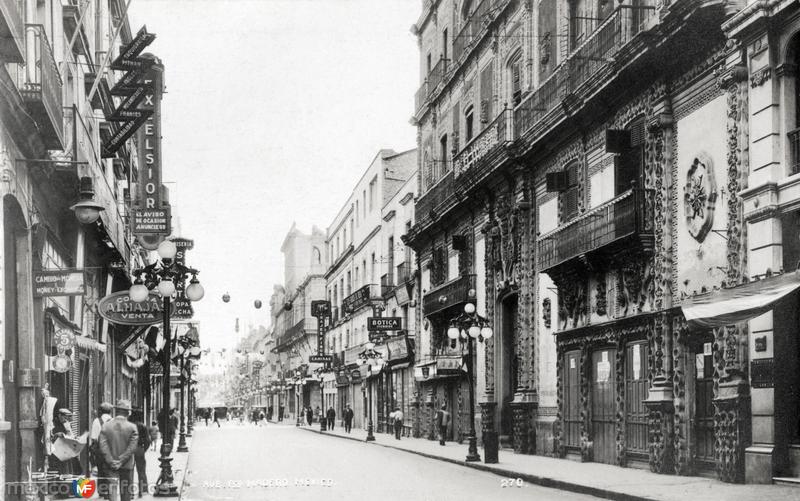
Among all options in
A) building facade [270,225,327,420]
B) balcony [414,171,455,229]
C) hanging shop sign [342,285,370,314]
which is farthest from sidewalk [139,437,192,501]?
building facade [270,225,327,420]

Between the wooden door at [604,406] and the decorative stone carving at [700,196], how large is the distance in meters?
4.80

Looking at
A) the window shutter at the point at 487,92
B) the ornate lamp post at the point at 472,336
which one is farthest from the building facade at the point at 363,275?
the ornate lamp post at the point at 472,336

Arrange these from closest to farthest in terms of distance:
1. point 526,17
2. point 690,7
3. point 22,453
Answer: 1. point 22,453
2. point 690,7
3. point 526,17

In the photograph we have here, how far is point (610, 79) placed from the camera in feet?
75.1

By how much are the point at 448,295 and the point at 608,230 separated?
15.0m

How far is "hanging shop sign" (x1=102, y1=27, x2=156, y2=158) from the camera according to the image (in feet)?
72.8

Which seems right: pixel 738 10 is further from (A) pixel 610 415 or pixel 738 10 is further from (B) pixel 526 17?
(B) pixel 526 17

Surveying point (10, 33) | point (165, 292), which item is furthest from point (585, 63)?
point (10, 33)

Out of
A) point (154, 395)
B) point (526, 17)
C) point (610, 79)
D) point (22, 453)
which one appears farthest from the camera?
point (154, 395)

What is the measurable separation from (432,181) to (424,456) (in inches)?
589

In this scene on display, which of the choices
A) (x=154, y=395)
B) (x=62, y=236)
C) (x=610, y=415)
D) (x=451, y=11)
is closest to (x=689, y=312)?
(x=610, y=415)

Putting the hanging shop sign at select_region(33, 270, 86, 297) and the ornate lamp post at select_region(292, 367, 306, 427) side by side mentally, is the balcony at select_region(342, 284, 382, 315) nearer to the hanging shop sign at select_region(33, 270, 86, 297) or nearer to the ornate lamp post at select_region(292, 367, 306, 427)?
the ornate lamp post at select_region(292, 367, 306, 427)

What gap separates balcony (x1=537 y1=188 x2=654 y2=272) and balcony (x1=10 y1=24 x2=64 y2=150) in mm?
11187

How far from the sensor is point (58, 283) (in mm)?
15344
